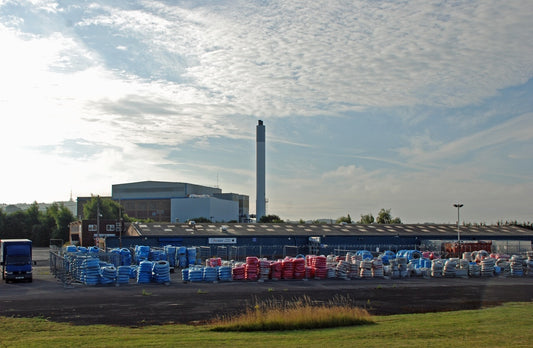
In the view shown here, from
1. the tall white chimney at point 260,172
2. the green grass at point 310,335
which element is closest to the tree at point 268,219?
the tall white chimney at point 260,172

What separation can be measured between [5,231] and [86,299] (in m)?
104

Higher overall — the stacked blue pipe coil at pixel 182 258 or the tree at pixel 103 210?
the tree at pixel 103 210

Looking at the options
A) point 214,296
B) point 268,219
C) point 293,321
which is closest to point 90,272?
point 214,296

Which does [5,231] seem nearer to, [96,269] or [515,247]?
[96,269]

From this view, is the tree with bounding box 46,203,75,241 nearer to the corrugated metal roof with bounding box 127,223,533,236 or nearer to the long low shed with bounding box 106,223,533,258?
the long low shed with bounding box 106,223,533,258

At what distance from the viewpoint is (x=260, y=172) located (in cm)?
11550

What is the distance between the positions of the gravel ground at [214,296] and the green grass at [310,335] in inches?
113

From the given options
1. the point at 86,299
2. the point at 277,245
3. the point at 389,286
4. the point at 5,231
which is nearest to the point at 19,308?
the point at 86,299

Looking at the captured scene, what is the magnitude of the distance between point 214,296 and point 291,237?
43593 millimetres

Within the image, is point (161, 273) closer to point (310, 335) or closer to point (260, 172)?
point (310, 335)

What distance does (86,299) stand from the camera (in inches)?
1219

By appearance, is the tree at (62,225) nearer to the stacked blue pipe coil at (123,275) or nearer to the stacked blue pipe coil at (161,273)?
the stacked blue pipe coil at (123,275)

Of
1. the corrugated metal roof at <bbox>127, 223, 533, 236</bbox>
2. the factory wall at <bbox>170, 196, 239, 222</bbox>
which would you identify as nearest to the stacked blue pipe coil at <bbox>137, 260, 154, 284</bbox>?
the corrugated metal roof at <bbox>127, 223, 533, 236</bbox>

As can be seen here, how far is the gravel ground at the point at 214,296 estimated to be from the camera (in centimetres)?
2505
